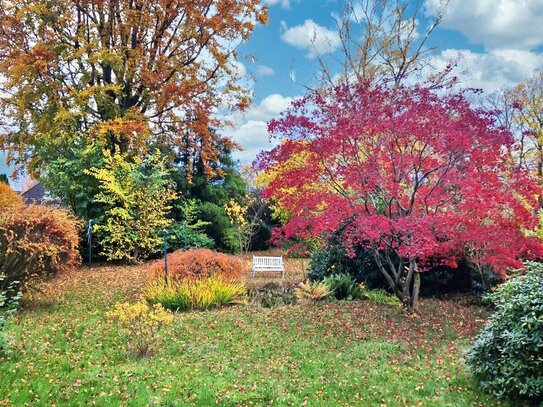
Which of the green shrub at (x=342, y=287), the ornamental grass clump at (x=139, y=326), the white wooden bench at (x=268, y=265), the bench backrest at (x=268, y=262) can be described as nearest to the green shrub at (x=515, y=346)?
the ornamental grass clump at (x=139, y=326)

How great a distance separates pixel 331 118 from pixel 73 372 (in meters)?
5.68

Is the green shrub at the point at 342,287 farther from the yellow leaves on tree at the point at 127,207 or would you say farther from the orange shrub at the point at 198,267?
the yellow leaves on tree at the point at 127,207

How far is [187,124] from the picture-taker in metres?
17.4

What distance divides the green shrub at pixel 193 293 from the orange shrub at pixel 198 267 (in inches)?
9.6

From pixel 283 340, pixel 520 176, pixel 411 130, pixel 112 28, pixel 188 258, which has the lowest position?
Answer: pixel 283 340

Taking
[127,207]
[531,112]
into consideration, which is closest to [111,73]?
[127,207]

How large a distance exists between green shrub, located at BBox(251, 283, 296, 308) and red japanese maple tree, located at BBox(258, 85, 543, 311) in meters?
1.57

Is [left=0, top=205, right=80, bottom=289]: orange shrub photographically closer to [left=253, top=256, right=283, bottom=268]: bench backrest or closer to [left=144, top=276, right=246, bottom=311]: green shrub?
[left=144, top=276, right=246, bottom=311]: green shrub

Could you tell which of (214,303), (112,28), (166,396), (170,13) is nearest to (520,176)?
(214,303)

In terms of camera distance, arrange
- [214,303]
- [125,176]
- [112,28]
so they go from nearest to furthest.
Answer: [214,303], [125,176], [112,28]

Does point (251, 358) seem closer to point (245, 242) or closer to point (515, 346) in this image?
point (515, 346)

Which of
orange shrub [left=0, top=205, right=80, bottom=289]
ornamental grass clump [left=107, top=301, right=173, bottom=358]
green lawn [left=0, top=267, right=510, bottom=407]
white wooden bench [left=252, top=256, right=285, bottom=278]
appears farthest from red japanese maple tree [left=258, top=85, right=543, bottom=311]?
white wooden bench [left=252, top=256, right=285, bottom=278]

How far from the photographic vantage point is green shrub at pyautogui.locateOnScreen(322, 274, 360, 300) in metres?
9.77

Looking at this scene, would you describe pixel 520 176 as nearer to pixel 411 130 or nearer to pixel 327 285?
pixel 411 130
